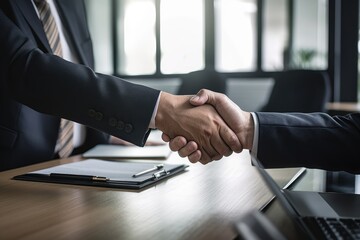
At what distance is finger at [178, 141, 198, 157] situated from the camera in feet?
4.25

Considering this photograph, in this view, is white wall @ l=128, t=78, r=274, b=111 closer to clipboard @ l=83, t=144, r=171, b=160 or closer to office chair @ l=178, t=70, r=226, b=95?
office chair @ l=178, t=70, r=226, b=95

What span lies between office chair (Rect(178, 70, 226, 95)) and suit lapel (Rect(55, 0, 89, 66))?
2458 mm

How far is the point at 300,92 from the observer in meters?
4.12

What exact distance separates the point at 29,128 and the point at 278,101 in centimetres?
337

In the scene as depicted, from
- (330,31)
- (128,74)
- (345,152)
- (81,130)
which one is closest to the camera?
(345,152)

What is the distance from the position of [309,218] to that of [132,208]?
1.10 ft

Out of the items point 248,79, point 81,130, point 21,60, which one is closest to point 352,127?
point 21,60

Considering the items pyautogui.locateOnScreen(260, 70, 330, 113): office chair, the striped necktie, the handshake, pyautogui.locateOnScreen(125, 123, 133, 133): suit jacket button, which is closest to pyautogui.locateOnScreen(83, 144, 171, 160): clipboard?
the striped necktie

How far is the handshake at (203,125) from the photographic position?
1273mm

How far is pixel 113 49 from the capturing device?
24.7 feet

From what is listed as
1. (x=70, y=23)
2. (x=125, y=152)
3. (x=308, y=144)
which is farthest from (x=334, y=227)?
(x=70, y=23)

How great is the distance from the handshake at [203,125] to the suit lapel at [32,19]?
1.62 ft

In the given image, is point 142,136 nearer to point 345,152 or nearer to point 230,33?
point 345,152

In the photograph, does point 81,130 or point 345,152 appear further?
point 81,130
